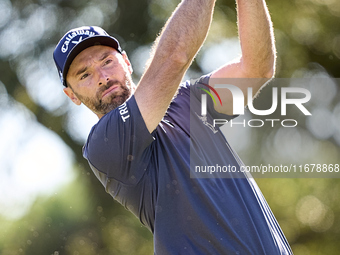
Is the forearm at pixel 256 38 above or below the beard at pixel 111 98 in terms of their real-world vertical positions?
above

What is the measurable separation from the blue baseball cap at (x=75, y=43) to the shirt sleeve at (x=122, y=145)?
76 cm

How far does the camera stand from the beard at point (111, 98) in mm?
2592

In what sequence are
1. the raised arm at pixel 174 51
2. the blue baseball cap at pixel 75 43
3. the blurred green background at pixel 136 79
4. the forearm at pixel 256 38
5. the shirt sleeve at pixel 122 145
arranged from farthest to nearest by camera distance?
the blurred green background at pixel 136 79, the blue baseball cap at pixel 75 43, the forearm at pixel 256 38, the shirt sleeve at pixel 122 145, the raised arm at pixel 174 51

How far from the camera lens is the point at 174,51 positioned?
1.84 m

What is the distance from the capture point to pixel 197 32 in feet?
6.04

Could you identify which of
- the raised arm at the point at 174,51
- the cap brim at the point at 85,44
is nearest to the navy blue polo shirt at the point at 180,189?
the raised arm at the point at 174,51

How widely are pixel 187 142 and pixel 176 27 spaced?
0.56 meters

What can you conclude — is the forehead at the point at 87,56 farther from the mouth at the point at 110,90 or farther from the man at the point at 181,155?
the man at the point at 181,155

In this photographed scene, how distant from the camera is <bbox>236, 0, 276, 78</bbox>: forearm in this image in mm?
2100

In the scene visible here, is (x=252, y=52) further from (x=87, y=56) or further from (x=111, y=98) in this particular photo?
(x=87, y=56)

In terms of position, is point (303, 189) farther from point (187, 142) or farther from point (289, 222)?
point (187, 142)

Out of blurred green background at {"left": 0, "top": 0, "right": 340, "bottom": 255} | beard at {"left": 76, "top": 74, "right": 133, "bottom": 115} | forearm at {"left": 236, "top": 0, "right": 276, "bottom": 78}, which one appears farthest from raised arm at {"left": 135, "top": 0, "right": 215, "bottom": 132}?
blurred green background at {"left": 0, "top": 0, "right": 340, "bottom": 255}

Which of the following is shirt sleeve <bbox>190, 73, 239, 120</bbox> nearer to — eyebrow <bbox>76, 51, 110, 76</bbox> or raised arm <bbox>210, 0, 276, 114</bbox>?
raised arm <bbox>210, 0, 276, 114</bbox>

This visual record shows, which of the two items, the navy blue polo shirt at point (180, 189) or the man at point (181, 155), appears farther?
the navy blue polo shirt at point (180, 189)
